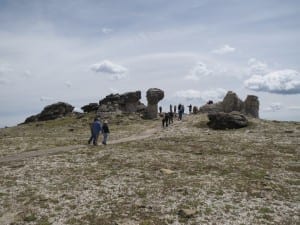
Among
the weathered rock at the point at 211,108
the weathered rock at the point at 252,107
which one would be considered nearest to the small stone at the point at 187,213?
the weathered rock at the point at 252,107

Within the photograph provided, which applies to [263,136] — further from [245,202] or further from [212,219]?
[212,219]

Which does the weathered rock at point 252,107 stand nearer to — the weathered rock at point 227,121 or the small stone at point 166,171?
the weathered rock at point 227,121

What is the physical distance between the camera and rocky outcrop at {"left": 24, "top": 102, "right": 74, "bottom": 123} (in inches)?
4619

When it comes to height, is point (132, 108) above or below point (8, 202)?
above

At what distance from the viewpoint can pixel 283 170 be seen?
33375 millimetres

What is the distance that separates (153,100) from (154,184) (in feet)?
221

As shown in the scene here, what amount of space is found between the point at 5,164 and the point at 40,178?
8.79 metres

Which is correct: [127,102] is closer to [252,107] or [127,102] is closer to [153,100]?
[153,100]

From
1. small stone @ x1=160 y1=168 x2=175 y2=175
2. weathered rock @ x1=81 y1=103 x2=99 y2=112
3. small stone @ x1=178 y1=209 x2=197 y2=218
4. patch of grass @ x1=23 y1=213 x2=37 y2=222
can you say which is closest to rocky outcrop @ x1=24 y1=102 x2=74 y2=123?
weathered rock @ x1=81 y1=103 x2=99 y2=112

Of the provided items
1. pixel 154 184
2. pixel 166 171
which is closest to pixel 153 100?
pixel 166 171

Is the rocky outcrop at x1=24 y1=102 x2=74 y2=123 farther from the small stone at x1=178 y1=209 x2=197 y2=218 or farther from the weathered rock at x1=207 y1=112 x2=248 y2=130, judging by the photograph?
the small stone at x1=178 y1=209 x2=197 y2=218

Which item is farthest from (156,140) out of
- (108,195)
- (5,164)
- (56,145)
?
(108,195)

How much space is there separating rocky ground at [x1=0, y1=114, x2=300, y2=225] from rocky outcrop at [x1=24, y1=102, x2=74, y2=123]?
227 ft

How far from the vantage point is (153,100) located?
95.3 m
